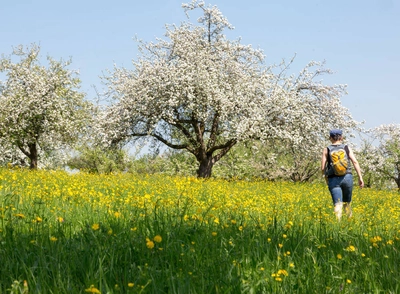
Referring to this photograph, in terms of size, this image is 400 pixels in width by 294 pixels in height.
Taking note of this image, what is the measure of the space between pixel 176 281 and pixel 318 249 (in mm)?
2239

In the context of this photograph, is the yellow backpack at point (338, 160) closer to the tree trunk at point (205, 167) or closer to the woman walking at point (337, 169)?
the woman walking at point (337, 169)

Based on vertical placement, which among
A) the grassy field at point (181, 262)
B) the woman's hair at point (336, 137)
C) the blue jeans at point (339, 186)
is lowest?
the grassy field at point (181, 262)

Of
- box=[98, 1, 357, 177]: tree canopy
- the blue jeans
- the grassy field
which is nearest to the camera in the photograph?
the grassy field

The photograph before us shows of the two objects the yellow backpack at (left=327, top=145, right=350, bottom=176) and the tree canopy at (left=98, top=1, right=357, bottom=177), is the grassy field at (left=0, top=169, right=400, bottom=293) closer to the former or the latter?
the yellow backpack at (left=327, top=145, right=350, bottom=176)

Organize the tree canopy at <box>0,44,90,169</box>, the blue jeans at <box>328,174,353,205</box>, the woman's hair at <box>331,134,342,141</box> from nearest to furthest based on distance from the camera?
the blue jeans at <box>328,174,353,205</box> → the woman's hair at <box>331,134,342,141</box> → the tree canopy at <box>0,44,90,169</box>

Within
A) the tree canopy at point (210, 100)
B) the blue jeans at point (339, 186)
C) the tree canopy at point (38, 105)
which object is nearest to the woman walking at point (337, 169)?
the blue jeans at point (339, 186)

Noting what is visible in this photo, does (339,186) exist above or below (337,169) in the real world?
below

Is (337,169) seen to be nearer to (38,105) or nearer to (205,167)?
(205,167)

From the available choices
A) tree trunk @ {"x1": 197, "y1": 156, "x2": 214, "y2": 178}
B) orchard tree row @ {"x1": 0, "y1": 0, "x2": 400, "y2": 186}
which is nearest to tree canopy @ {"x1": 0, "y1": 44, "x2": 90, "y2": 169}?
orchard tree row @ {"x1": 0, "y1": 0, "x2": 400, "y2": 186}

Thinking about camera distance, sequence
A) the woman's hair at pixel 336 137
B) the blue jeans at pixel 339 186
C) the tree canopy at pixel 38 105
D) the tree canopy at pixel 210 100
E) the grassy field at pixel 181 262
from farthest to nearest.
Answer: the tree canopy at pixel 38 105 → the tree canopy at pixel 210 100 → the woman's hair at pixel 336 137 → the blue jeans at pixel 339 186 → the grassy field at pixel 181 262

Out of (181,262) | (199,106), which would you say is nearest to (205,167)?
(199,106)

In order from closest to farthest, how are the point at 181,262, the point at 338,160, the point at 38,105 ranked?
the point at 181,262 → the point at 338,160 → the point at 38,105

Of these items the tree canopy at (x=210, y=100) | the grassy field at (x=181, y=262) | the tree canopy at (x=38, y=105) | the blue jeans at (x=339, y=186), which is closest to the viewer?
the grassy field at (x=181, y=262)

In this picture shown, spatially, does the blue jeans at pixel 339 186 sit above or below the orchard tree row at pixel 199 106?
below
